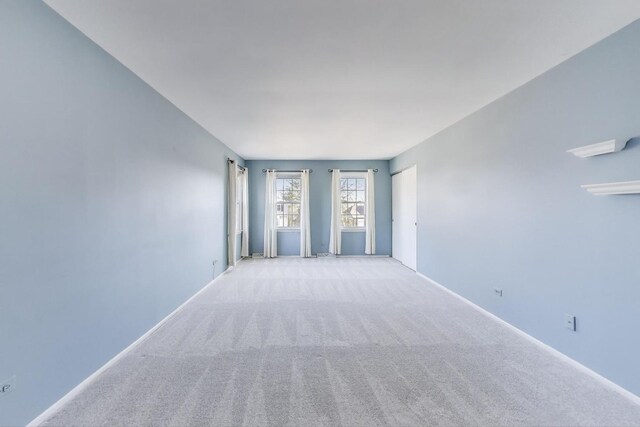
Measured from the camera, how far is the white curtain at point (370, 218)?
22.7 ft

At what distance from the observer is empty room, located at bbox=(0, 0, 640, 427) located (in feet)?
5.48

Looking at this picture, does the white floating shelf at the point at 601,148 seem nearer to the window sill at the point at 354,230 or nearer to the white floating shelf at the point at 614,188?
the white floating shelf at the point at 614,188

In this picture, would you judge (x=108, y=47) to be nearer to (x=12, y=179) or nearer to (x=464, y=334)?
(x=12, y=179)

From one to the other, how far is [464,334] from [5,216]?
3.45 meters

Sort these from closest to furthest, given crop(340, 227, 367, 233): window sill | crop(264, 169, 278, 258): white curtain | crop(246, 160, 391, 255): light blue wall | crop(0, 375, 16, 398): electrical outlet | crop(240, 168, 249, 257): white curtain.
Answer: crop(0, 375, 16, 398): electrical outlet
crop(240, 168, 249, 257): white curtain
crop(264, 169, 278, 258): white curtain
crop(246, 160, 391, 255): light blue wall
crop(340, 227, 367, 233): window sill

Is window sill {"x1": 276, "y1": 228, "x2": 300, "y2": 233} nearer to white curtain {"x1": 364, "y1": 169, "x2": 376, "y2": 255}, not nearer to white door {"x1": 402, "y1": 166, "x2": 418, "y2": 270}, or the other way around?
white curtain {"x1": 364, "y1": 169, "x2": 376, "y2": 255}

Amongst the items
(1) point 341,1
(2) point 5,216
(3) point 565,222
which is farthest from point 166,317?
(3) point 565,222

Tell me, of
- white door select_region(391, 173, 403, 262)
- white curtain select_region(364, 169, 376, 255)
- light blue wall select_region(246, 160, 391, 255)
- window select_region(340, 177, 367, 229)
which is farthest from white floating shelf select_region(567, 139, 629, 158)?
window select_region(340, 177, 367, 229)

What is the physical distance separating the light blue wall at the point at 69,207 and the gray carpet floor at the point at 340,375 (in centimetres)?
34

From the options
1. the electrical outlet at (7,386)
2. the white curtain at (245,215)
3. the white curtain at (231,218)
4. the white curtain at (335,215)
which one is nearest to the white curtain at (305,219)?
the white curtain at (335,215)

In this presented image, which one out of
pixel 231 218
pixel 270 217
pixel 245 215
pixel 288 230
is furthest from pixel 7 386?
pixel 288 230

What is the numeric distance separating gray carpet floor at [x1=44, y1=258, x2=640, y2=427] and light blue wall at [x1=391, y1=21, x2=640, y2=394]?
0.29 meters

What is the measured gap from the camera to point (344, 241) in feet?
23.3

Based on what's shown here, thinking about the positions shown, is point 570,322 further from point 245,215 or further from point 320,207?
point 245,215
